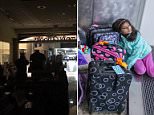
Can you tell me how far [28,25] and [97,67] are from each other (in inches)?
21.4

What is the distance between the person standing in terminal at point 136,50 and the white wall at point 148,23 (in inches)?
1.4

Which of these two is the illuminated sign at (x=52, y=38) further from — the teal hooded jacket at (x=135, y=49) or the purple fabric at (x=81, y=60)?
the teal hooded jacket at (x=135, y=49)

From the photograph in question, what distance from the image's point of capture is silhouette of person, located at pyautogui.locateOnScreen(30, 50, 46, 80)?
1.56 metres

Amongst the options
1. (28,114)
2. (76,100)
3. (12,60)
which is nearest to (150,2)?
(76,100)

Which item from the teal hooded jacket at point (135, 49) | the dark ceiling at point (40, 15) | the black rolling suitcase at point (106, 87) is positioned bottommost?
the black rolling suitcase at point (106, 87)

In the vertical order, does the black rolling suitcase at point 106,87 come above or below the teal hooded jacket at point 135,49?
below

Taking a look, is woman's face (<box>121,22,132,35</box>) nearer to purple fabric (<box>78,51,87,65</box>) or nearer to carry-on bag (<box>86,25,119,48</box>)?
carry-on bag (<box>86,25,119,48</box>)

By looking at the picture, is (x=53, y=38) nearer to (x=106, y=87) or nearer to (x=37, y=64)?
(x=37, y=64)

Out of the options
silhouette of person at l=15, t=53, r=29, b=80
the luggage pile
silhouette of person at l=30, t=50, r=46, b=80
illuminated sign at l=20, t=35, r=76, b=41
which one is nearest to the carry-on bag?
the luggage pile

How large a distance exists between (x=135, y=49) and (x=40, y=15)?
67 cm

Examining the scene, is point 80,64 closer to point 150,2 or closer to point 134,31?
point 134,31

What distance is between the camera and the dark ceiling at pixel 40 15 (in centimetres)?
153

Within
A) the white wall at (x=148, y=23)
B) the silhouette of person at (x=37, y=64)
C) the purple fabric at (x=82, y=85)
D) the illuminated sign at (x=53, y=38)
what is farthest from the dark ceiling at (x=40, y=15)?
the white wall at (x=148, y=23)

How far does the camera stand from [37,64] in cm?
158
